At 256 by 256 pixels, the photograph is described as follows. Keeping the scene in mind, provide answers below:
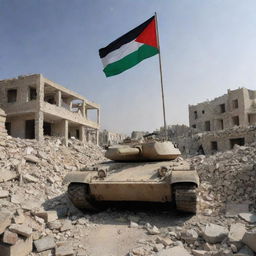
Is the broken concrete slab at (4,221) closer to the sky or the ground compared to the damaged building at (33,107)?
closer to the ground

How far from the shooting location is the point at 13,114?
1742 centimetres

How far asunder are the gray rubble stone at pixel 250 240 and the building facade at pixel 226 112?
89.2ft

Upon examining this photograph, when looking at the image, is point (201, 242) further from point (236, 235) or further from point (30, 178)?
point (30, 178)

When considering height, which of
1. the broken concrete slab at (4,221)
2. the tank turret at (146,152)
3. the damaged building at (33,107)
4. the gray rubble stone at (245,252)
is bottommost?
the gray rubble stone at (245,252)

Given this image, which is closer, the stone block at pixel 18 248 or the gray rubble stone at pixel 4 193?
the stone block at pixel 18 248

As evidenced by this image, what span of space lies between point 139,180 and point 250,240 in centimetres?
245

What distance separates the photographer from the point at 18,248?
383 centimetres

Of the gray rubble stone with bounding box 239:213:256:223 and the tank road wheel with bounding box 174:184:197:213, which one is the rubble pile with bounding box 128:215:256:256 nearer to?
the gray rubble stone with bounding box 239:213:256:223

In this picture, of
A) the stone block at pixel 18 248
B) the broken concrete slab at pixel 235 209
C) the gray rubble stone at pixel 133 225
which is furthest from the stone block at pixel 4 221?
the broken concrete slab at pixel 235 209

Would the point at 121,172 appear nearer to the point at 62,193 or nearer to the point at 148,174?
the point at 148,174

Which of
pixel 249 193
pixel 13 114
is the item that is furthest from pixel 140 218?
pixel 13 114

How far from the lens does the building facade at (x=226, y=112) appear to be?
97.9ft

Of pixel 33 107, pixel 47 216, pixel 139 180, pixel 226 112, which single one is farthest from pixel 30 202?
pixel 226 112

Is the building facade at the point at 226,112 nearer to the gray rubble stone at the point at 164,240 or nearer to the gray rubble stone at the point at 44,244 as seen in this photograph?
the gray rubble stone at the point at 164,240
